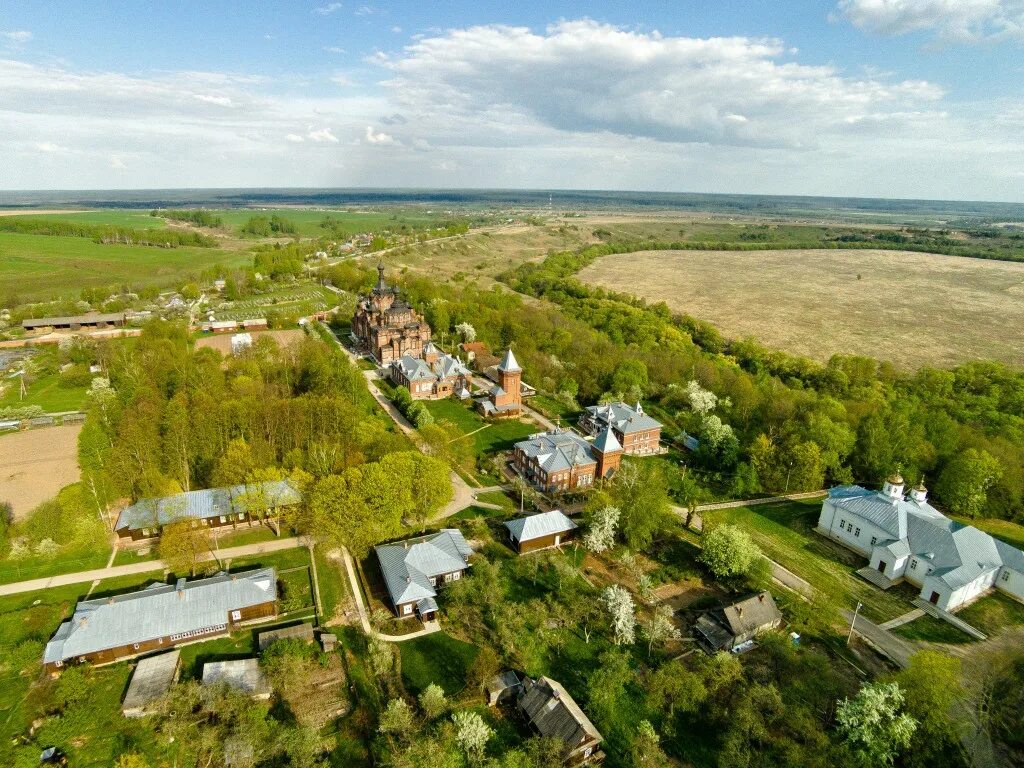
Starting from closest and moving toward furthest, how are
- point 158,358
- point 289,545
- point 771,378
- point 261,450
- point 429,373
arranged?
point 289,545 → point 261,450 → point 158,358 → point 429,373 → point 771,378

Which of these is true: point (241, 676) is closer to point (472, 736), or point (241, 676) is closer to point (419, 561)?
point (419, 561)

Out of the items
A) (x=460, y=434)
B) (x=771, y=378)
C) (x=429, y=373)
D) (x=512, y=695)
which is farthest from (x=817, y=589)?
(x=429, y=373)

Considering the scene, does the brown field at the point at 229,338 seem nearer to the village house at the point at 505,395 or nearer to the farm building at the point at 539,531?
the village house at the point at 505,395

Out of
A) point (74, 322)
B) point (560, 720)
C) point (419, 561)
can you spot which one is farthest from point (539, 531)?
point (74, 322)

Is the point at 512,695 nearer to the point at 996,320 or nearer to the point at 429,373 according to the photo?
the point at 429,373

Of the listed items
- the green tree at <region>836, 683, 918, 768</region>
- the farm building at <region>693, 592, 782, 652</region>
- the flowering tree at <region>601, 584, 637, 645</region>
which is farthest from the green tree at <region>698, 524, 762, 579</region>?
the green tree at <region>836, 683, 918, 768</region>

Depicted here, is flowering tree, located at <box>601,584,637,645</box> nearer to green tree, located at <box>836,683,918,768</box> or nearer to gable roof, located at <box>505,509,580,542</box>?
gable roof, located at <box>505,509,580,542</box>
